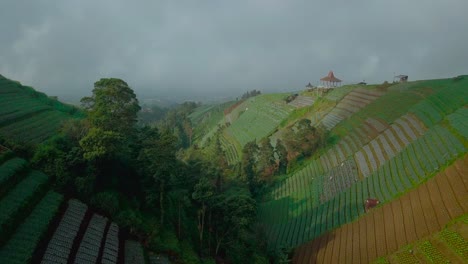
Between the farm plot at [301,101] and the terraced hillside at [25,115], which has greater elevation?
the farm plot at [301,101]

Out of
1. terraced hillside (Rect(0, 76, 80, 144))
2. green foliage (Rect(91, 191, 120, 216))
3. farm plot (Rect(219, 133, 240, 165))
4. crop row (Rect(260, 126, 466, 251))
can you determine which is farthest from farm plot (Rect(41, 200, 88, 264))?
farm plot (Rect(219, 133, 240, 165))

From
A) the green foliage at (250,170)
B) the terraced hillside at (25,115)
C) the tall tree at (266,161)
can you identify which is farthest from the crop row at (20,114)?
the tall tree at (266,161)

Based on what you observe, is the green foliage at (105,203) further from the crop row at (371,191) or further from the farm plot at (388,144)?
the farm plot at (388,144)

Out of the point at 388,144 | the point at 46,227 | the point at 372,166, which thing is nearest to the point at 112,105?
the point at 46,227

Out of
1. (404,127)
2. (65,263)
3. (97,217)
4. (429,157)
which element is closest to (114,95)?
(97,217)

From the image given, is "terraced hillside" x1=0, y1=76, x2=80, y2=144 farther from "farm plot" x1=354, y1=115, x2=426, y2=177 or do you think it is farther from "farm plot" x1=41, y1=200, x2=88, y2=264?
"farm plot" x1=354, y1=115, x2=426, y2=177

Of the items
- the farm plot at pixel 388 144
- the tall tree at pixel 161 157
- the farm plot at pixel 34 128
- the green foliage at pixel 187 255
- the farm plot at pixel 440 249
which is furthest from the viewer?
the farm plot at pixel 388 144

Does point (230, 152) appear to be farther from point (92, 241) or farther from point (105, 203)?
point (92, 241)
